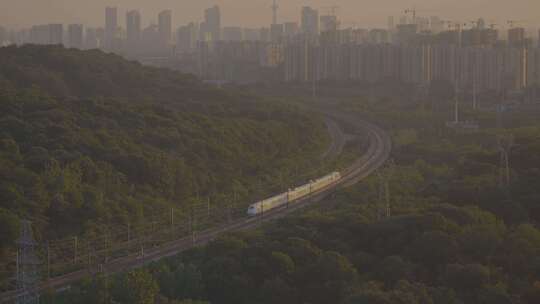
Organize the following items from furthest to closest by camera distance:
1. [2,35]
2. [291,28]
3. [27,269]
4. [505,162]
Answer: [291,28] → [2,35] → [505,162] → [27,269]

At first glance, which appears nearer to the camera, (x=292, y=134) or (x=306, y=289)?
(x=306, y=289)

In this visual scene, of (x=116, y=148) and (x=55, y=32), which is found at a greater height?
(x=55, y=32)

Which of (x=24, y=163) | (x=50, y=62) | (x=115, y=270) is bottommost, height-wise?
(x=115, y=270)

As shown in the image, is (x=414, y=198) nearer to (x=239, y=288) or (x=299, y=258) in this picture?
(x=299, y=258)

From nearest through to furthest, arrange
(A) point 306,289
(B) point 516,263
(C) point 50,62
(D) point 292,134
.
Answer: (A) point 306,289, (B) point 516,263, (D) point 292,134, (C) point 50,62

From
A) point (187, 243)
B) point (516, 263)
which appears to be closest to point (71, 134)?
point (187, 243)

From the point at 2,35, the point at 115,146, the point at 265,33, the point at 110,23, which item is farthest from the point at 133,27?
the point at 115,146

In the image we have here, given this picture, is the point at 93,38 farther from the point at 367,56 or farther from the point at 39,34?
the point at 367,56
